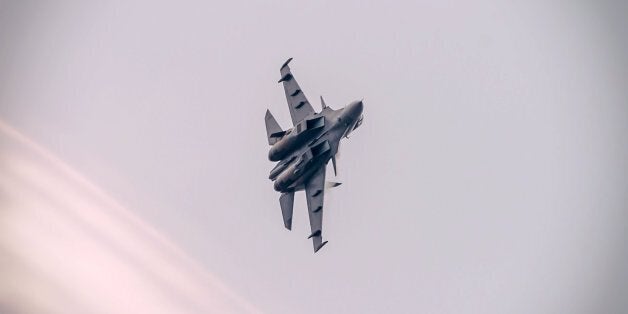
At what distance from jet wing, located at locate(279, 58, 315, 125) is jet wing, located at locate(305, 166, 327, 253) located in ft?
20.3

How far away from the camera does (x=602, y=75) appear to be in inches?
7215

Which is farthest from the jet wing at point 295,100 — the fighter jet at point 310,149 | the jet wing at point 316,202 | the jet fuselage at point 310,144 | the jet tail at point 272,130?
the jet wing at point 316,202

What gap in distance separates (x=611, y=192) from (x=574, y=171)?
2927cm

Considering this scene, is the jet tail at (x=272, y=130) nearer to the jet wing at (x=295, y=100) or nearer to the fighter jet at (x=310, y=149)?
the fighter jet at (x=310, y=149)

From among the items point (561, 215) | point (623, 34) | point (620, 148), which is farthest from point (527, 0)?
point (561, 215)

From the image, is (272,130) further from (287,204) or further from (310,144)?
(287,204)

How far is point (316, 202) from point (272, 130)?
852 cm

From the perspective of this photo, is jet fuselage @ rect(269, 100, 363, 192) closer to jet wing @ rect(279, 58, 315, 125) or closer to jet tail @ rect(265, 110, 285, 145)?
jet tail @ rect(265, 110, 285, 145)

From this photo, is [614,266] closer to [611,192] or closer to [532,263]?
[611,192]

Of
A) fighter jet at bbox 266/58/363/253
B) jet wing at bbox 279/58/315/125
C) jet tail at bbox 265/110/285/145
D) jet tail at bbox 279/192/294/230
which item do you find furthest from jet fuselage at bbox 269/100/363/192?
jet wing at bbox 279/58/315/125

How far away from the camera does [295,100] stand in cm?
6644

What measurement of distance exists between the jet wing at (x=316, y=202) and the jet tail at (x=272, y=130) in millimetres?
5379

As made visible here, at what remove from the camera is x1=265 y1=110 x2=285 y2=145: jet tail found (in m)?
A: 62.8

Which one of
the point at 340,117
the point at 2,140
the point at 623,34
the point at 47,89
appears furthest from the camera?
the point at 623,34
